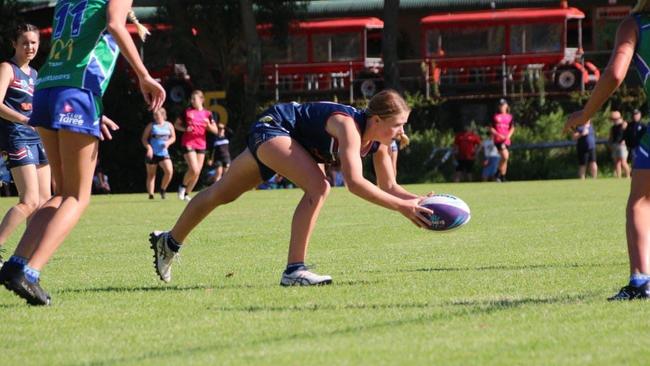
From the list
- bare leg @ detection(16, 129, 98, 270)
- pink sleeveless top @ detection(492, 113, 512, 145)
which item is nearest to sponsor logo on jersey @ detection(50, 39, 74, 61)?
bare leg @ detection(16, 129, 98, 270)

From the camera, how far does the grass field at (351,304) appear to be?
5.63 meters

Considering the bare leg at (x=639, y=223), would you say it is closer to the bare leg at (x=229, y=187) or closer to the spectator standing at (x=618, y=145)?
the bare leg at (x=229, y=187)

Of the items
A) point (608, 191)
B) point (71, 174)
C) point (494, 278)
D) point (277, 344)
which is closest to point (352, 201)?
point (608, 191)

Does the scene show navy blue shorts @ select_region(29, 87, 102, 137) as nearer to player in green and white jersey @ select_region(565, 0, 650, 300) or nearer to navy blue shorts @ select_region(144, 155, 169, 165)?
player in green and white jersey @ select_region(565, 0, 650, 300)

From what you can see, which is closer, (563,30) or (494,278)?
(494,278)

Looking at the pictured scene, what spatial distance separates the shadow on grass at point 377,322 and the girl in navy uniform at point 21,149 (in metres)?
3.39

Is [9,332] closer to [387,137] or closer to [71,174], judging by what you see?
[71,174]

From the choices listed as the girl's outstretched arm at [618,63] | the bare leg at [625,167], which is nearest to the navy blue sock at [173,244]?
the girl's outstretched arm at [618,63]

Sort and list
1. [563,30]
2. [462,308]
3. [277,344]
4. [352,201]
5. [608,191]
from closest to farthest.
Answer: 1. [277,344]
2. [462,308]
3. [352,201]
4. [608,191]
5. [563,30]

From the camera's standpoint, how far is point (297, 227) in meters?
8.32

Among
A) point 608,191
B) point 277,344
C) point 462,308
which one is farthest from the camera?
point 608,191

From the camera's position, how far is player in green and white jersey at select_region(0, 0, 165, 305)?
7.21 m

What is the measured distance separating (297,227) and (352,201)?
1330cm

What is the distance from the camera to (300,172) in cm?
816
